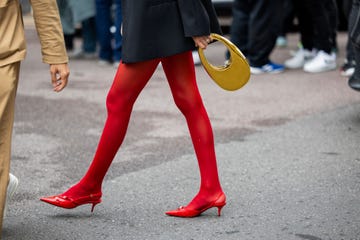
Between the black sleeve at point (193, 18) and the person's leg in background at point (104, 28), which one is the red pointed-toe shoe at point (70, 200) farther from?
the person's leg in background at point (104, 28)

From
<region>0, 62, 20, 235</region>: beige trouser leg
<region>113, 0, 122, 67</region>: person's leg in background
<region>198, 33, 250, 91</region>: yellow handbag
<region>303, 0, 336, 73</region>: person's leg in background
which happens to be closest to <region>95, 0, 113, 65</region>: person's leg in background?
<region>113, 0, 122, 67</region>: person's leg in background

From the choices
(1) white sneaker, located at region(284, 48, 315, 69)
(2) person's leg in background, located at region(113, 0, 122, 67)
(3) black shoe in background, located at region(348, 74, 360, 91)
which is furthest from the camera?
(1) white sneaker, located at region(284, 48, 315, 69)

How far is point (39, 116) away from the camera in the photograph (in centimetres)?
751

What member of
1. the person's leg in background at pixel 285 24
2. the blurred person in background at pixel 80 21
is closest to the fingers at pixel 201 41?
the blurred person in background at pixel 80 21

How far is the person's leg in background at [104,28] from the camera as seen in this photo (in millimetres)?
10445

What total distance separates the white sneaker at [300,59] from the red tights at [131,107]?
5.91 meters

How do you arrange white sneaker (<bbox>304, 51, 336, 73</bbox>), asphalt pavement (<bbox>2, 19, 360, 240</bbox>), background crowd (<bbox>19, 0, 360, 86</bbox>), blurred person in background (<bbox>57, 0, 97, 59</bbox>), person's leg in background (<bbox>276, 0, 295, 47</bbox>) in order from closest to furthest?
asphalt pavement (<bbox>2, 19, 360, 240</bbox>), background crowd (<bbox>19, 0, 360, 86</bbox>), white sneaker (<bbox>304, 51, 336, 73</bbox>), blurred person in background (<bbox>57, 0, 97, 59</bbox>), person's leg in background (<bbox>276, 0, 295, 47</bbox>)

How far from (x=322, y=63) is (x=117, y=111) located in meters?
5.78

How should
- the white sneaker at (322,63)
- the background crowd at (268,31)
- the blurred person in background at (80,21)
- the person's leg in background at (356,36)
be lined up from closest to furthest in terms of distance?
the person's leg in background at (356,36)
the background crowd at (268,31)
the white sneaker at (322,63)
the blurred person in background at (80,21)

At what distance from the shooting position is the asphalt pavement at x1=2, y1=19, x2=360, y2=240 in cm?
439

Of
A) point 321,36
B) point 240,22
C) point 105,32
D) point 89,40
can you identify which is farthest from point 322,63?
point 89,40

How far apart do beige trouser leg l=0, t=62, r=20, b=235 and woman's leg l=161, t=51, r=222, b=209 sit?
1009mm

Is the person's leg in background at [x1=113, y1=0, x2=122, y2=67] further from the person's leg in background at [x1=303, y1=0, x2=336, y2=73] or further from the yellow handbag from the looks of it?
the yellow handbag

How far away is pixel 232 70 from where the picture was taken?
429 centimetres
